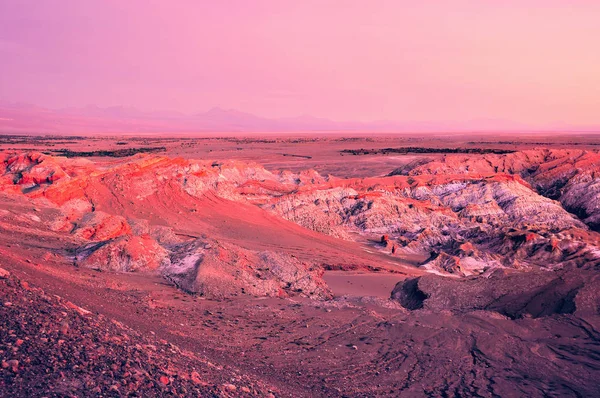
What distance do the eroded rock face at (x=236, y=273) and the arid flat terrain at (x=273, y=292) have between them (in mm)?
56

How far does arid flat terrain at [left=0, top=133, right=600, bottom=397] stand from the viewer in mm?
6406

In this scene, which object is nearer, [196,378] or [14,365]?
[14,365]

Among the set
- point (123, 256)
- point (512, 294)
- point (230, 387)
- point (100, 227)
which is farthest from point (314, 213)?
point (230, 387)

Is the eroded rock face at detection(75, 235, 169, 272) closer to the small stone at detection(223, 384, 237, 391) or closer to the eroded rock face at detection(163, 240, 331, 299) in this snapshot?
the eroded rock face at detection(163, 240, 331, 299)

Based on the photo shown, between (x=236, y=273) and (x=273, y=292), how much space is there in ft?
3.42

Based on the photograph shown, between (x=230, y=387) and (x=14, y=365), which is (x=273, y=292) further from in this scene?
(x=14, y=365)

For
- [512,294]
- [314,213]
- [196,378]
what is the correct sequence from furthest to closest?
[314,213]
[512,294]
[196,378]

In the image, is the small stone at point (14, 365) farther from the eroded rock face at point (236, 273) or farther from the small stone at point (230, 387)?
the eroded rock face at point (236, 273)

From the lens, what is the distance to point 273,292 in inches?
523

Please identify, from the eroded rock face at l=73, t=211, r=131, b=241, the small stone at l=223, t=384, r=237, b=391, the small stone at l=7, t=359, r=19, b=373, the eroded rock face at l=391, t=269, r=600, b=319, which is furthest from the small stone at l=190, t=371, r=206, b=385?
the eroded rock face at l=73, t=211, r=131, b=241

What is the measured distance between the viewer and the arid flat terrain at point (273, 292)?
6406mm

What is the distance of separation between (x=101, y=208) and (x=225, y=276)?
8.52 metres

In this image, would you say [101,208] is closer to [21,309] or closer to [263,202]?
[263,202]

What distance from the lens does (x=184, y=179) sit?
23.3 meters
